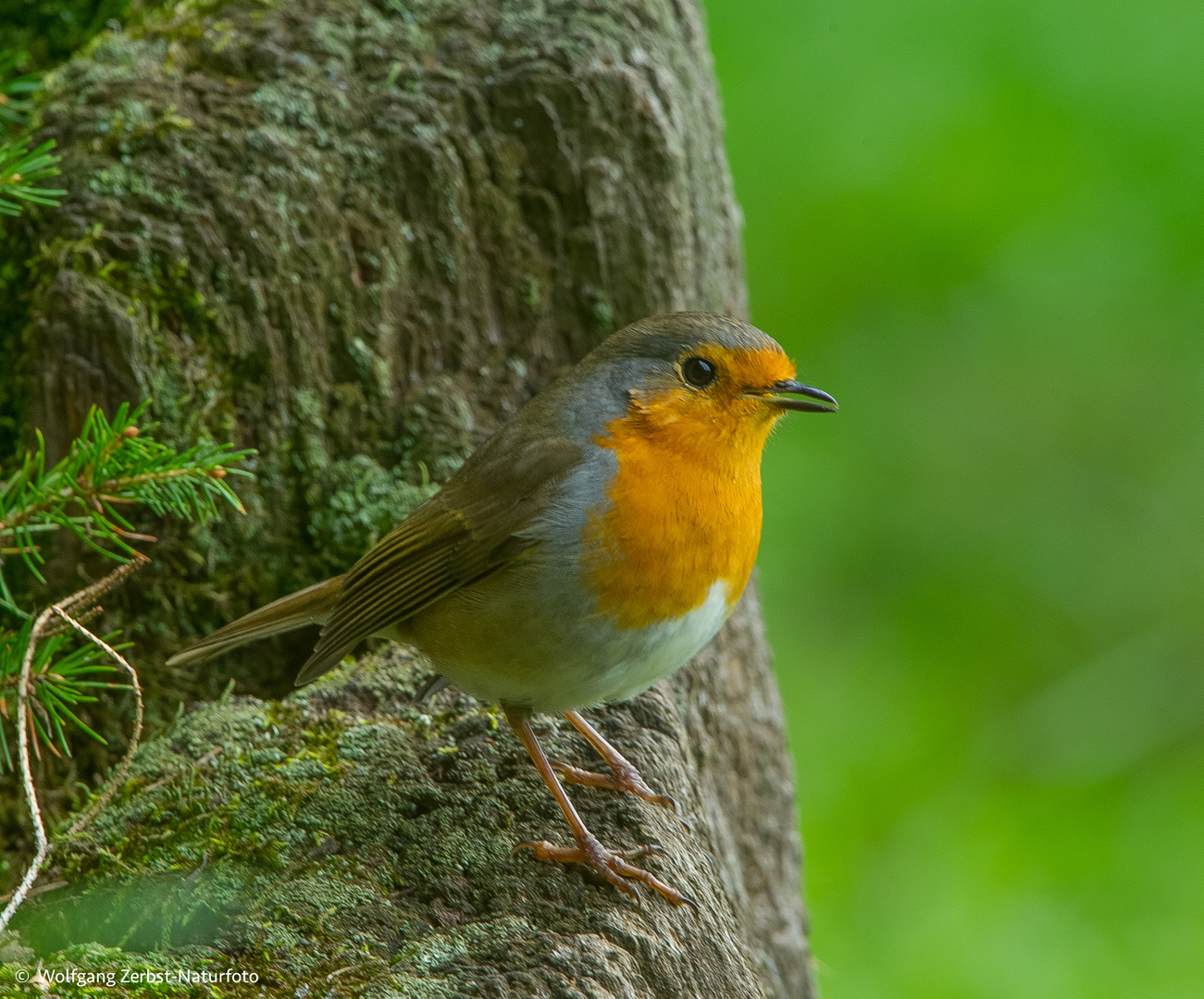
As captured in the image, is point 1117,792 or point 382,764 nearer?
point 382,764

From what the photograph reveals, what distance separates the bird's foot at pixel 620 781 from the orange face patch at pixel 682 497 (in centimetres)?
49

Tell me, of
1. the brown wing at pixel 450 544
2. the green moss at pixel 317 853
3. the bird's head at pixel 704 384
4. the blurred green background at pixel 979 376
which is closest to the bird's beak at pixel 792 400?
the bird's head at pixel 704 384

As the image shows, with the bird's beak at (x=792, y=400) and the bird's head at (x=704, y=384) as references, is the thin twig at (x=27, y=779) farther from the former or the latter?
the bird's beak at (x=792, y=400)

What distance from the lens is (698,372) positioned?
9.66 feet

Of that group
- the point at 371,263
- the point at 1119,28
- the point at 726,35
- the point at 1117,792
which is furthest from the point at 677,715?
the point at 1119,28

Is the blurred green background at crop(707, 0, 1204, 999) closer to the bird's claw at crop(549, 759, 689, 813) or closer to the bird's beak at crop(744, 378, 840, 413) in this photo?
the bird's claw at crop(549, 759, 689, 813)

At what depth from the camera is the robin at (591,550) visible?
2.67 meters

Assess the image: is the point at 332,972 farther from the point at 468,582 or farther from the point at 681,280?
the point at 681,280

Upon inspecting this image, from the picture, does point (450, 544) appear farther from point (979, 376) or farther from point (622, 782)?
point (979, 376)

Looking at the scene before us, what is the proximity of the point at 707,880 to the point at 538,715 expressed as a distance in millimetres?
774

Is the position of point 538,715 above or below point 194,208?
below

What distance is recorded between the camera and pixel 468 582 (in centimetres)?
Result: 290

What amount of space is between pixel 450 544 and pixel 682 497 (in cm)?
61

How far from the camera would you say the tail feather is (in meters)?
3.09
